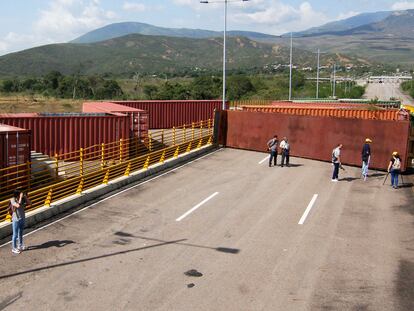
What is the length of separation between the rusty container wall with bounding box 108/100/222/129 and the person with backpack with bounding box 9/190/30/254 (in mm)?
Result: 25035

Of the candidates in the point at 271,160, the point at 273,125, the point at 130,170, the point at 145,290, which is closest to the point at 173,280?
the point at 145,290

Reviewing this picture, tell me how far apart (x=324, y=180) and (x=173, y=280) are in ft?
39.5

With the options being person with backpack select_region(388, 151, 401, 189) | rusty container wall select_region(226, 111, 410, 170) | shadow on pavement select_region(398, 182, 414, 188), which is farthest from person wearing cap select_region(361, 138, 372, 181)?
rusty container wall select_region(226, 111, 410, 170)

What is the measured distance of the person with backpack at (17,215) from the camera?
12.5m

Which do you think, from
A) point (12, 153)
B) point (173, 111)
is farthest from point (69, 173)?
point (173, 111)

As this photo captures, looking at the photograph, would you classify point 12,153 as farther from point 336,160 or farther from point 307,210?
point 336,160

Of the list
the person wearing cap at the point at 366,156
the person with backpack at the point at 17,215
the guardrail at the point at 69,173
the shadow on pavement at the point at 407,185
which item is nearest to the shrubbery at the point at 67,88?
the guardrail at the point at 69,173

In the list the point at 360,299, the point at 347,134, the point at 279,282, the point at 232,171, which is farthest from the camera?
the point at 347,134

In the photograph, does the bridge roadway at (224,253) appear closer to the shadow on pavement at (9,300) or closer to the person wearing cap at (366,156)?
the shadow on pavement at (9,300)

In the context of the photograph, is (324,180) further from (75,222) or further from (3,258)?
(3,258)

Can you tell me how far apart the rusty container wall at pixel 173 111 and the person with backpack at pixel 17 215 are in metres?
25.0

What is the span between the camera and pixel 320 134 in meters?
26.3

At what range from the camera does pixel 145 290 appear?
423 inches

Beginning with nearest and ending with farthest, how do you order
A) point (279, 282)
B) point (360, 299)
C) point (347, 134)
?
point (360, 299), point (279, 282), point (347, 134)
